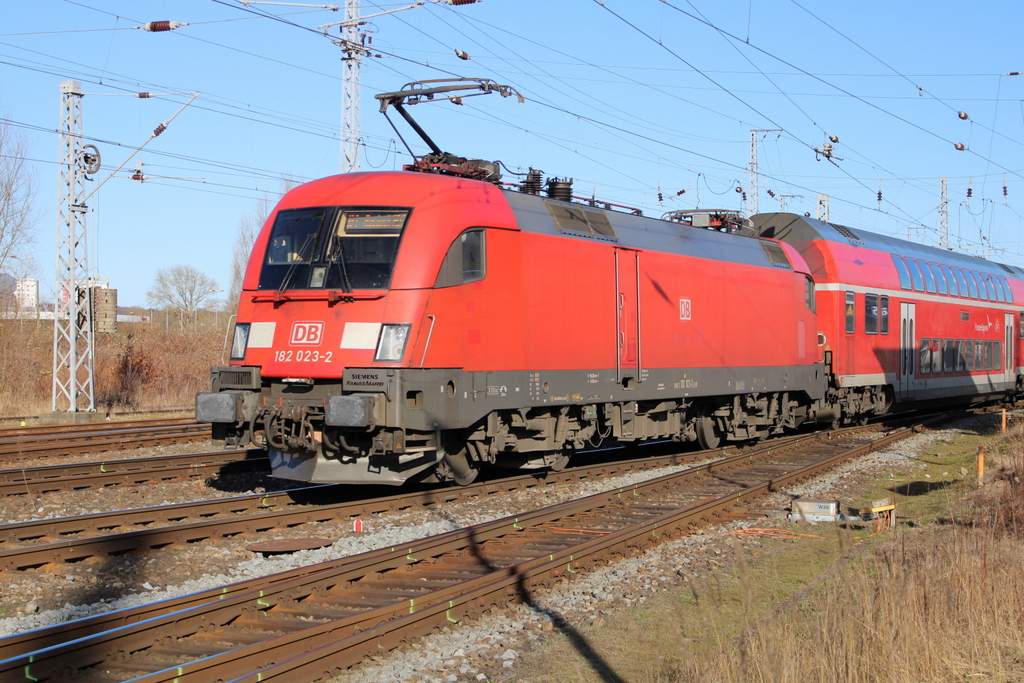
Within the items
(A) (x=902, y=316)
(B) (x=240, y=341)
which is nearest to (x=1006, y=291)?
(A) (x=902, y=316)

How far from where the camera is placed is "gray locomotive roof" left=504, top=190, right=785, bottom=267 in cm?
1166

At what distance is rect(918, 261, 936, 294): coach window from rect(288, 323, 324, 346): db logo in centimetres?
1902

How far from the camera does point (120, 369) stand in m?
29.9

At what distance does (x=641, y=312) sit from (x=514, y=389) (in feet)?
10.7

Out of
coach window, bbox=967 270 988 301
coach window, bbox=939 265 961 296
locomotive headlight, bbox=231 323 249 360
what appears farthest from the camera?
coach window, bbox=967 270 988 301

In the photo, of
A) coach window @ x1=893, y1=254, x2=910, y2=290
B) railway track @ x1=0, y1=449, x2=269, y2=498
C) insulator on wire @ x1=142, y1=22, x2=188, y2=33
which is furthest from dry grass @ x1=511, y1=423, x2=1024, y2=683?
Answer: coach window @ x1=893, y1=254, x2=910, y2=290

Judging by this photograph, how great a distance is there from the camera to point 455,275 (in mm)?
10289

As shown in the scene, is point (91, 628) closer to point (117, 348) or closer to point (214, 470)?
point (214, 470)

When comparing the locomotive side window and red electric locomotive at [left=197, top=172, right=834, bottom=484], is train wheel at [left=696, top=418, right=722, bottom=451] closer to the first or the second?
red electric locomotive at [left=197, top=172, right=834, bottom=484]

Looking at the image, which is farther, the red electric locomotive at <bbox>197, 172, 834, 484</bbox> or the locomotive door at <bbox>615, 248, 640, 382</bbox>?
the locomotive door at <bbox>615, 248, 640, 382</bbox>

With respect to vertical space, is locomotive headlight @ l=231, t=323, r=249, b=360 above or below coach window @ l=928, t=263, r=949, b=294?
below

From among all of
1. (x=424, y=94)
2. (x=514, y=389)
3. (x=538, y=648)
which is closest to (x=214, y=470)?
(x=514, y=389)

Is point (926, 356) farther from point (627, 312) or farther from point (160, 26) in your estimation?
point (160, 26)

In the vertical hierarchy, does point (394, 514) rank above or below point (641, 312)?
below
